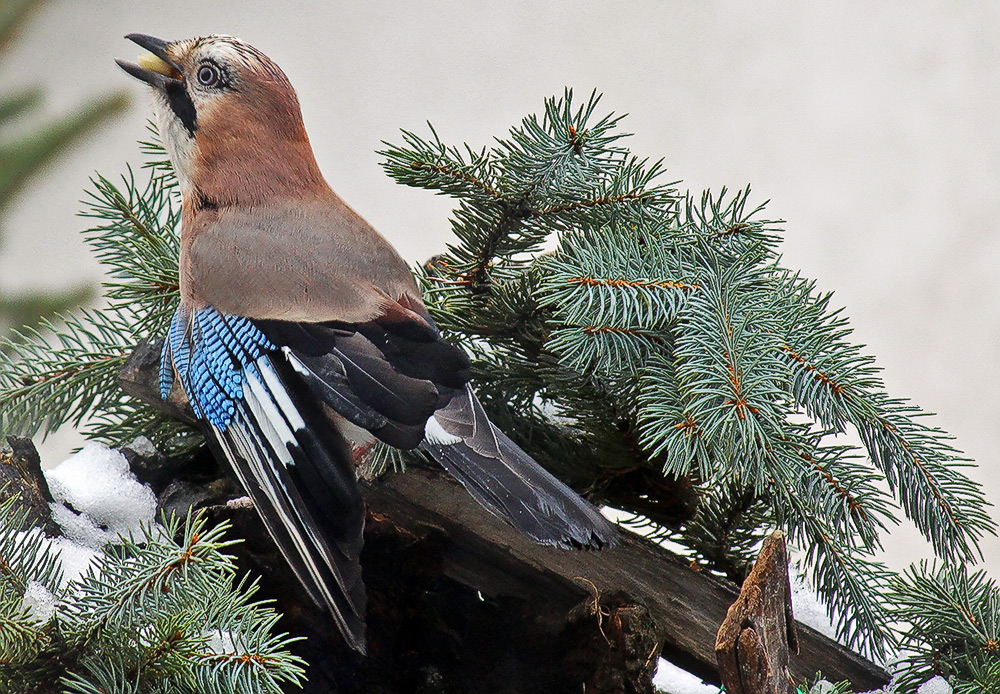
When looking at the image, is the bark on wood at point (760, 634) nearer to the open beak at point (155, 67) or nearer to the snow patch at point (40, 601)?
the snow patch at point (40, 601)

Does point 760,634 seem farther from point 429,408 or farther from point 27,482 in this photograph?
point 27,482

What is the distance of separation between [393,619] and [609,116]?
0.48 meters

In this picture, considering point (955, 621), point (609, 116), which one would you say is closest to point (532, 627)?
point (955, 621)

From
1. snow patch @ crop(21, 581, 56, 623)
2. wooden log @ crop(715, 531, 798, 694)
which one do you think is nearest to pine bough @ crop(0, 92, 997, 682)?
wooden log @ crop(715, 531, 798, 694)

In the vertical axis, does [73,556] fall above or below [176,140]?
below

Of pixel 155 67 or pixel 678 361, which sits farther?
pixel 155 67

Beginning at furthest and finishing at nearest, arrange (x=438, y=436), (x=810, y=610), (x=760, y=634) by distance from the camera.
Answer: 1. (x=810, y=610)
2. (x=438, y=436)
3. (x=760, y=634)

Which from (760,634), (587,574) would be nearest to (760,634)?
(760,634)

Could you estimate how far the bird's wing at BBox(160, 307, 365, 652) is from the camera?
2.04 feet

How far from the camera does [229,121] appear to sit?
0.87 meters

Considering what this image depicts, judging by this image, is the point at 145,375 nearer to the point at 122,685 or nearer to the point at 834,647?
the point at 122,685

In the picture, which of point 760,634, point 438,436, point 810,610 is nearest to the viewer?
point 760,634

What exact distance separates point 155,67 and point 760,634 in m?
0.74

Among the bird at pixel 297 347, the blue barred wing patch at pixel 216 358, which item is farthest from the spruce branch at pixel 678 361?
the blue barred wing patch at pixel 216 358
